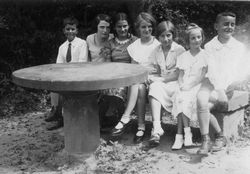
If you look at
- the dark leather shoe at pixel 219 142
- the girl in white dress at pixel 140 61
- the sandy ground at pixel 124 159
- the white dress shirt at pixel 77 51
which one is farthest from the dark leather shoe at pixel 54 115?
the dark leather shoe at pixel 219 142

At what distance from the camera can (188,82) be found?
16.3ft

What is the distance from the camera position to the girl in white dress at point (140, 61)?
Result: 16.7 ft

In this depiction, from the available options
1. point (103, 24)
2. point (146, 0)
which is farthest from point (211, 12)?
point (103, 24)

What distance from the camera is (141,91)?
5.13 m

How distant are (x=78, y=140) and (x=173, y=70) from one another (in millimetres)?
1540

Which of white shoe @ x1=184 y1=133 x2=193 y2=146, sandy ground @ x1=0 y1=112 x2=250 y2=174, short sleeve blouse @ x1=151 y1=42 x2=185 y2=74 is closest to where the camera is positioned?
sandy ground @ x1=0 y1=112 x2=250 y2=174

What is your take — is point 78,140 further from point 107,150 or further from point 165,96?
point 165,96

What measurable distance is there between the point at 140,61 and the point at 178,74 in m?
0.55

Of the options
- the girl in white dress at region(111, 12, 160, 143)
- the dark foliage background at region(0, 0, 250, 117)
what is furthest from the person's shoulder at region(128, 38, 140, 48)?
the dark foliage background at region(0, 0, 250, 117)

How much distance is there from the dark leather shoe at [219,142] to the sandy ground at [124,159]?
0.18ft

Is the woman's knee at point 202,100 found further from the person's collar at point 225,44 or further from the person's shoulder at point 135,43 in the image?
the person's shoulder at point 135,43

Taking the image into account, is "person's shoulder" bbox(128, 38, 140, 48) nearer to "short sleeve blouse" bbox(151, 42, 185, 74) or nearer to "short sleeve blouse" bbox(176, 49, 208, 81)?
"short sleeve blouse" bbox(151, 42, 185, 74)

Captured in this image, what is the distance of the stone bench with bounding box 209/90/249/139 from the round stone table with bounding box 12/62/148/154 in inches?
44.1

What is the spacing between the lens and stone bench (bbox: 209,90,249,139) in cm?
493
